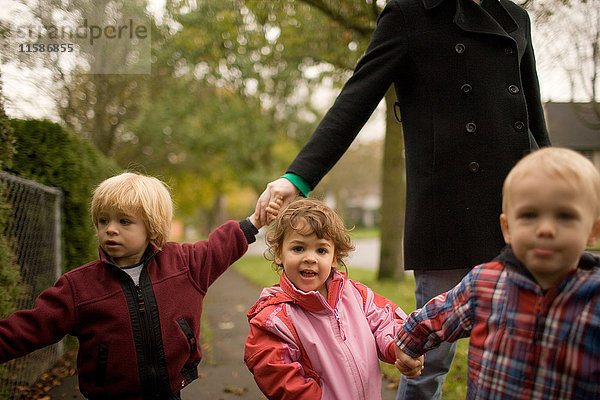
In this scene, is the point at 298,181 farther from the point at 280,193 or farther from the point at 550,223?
the point at 550,223

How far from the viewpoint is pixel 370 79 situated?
2.36m

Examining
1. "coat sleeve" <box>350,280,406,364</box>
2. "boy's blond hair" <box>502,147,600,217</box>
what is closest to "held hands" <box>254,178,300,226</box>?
"coat sleeve" <box>350,280,406,364</box>

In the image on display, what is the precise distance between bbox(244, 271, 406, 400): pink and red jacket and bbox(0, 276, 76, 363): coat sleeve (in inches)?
31.0

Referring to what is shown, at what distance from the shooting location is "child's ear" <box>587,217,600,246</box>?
155 centimetres

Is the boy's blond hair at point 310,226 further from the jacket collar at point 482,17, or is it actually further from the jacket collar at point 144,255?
the jacket collar at point 482,17

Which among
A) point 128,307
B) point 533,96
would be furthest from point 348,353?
point 533,96

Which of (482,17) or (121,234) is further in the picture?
(121,234)

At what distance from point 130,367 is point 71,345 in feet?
11.5

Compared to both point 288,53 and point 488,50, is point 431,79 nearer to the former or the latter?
point 488,50

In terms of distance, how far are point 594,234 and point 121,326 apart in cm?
187

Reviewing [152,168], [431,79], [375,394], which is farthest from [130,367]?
[152,168]

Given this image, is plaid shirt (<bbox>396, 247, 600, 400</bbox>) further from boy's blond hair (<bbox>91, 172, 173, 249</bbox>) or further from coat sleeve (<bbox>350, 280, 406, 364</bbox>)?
boy's blond hair (<bbox>91, 172, 173, 249</bbox>)

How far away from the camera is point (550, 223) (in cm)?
145

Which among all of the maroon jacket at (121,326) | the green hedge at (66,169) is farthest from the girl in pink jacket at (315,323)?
the green hedge at (66,169)
